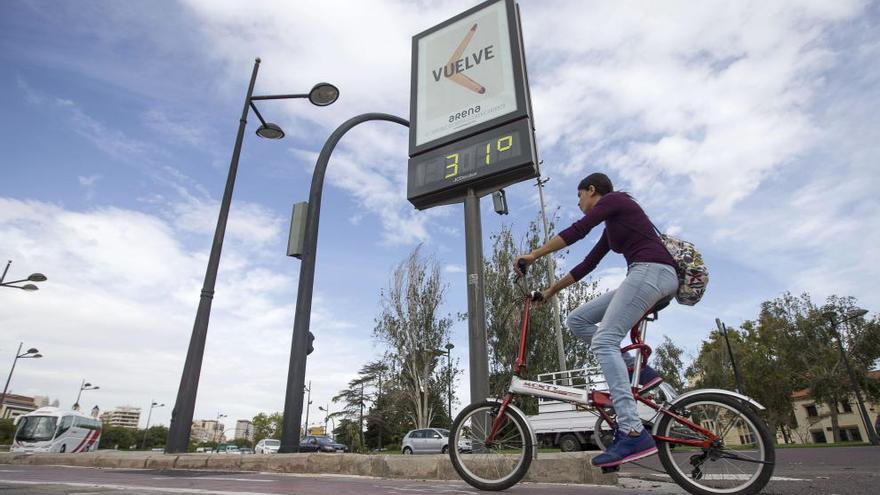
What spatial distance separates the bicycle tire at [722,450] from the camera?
2332mm

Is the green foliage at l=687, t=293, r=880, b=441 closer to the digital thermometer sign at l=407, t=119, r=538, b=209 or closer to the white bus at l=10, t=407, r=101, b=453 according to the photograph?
the digital thermometer sign at l=407, t=119, r=538, b=209

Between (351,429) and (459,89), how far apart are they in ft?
164

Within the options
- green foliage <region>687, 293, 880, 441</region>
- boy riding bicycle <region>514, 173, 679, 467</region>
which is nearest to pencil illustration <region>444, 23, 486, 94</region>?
boy riding bicycle <region>514, 173, 679, 467</region>

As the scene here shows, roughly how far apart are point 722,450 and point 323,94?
818 centimetres

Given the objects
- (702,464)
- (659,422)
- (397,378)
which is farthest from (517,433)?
(397,378)

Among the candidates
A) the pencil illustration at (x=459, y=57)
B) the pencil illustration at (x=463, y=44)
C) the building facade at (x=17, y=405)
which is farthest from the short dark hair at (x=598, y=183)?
the building facade at (x=17, y=405)

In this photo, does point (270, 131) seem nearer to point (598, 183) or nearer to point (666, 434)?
point (598, 183)

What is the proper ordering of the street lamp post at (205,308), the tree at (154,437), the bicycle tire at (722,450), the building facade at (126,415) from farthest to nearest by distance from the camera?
the building facade at (126,415), the tree at (154,437), the street lamp post at (205,308), the bicycle tire at (722,450)

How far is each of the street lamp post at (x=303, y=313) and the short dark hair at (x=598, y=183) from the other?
4.79 metres

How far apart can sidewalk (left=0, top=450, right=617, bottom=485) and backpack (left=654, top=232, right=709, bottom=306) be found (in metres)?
1.58

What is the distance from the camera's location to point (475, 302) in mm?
7121

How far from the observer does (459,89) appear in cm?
898

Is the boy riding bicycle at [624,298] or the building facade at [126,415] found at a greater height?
the building facade at [126,415]

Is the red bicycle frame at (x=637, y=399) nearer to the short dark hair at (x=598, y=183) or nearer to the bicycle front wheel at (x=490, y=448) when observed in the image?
the bicycle front wheel at (x=490, y=448)
